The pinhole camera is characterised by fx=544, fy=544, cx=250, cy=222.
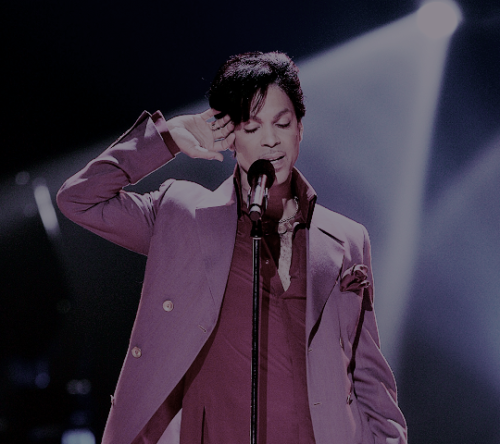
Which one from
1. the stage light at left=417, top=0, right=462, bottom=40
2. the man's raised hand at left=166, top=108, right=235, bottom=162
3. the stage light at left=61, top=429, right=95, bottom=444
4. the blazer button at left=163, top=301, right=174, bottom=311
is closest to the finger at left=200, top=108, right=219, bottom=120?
the man's raised hand at left=166, top=108, right=235, bottom=162

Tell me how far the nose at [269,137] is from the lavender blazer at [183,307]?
220 mm

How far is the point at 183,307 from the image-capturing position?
63.7 inches

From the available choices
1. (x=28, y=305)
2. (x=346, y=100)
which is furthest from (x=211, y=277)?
(x=28, y=305)

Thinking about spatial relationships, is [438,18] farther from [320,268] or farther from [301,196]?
[320,268]

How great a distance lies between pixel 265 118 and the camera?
188cm

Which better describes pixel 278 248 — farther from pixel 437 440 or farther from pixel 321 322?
pixel 437 440

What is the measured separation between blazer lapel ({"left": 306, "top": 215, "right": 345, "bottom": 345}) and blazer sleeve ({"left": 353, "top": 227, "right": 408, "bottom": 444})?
0.17 m

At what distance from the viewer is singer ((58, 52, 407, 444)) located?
160 cm

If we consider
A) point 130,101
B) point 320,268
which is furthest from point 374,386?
point 130,101

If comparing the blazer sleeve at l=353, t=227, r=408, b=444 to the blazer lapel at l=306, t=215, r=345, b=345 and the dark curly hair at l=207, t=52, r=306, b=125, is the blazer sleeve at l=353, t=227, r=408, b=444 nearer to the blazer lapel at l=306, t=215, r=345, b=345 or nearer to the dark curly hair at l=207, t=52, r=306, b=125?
the blazer lapel at l=306, t=215, r=345, b=345

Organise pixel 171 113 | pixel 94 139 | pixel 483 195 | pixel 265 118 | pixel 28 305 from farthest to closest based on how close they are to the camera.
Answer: pixel 28 305
pixel 94 139
pixel 171 113
pixel 483 195
pixel 265 118

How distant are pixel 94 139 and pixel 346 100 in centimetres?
222

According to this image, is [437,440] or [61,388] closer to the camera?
[437,440]

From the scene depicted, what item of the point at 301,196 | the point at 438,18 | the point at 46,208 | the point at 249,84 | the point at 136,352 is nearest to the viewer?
the point at 136,352
